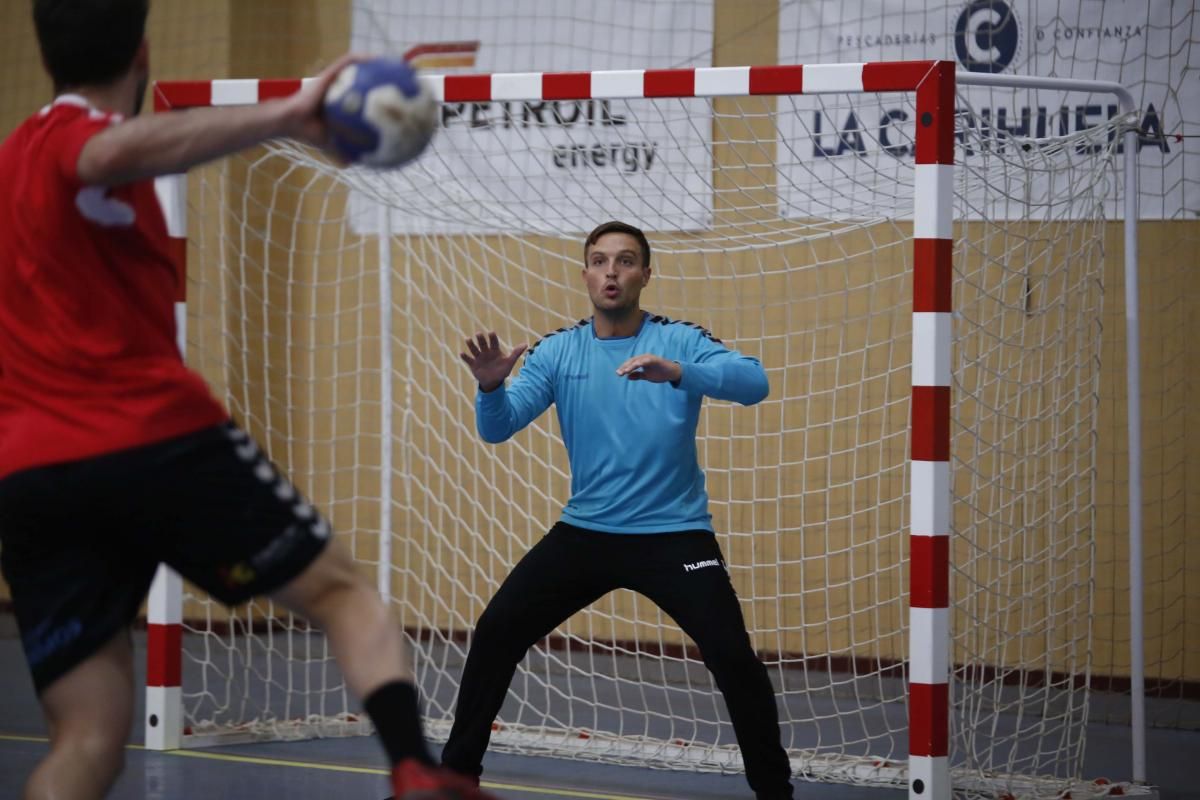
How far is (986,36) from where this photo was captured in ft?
22.6

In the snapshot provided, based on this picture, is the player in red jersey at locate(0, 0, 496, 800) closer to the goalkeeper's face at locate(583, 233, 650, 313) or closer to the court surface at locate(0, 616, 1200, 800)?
the goalkeeper's face at locate(583, 233, 650, 313)

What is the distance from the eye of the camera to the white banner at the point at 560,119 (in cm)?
730

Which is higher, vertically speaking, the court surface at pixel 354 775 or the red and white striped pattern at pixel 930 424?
the red and white striped pattern at pixel 930 424

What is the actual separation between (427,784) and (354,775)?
3.13 metres

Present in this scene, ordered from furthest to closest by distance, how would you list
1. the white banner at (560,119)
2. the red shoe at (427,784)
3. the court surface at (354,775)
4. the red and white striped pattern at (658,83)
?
the white banner at (560,119) → the court surface at (354,775) → the red and white striped pattern at (658,83) → the red shoe at (427,784)

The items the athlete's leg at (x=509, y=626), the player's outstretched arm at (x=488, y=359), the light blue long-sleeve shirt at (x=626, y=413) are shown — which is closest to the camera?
the player's outstretched arm at (x=488, y=359)

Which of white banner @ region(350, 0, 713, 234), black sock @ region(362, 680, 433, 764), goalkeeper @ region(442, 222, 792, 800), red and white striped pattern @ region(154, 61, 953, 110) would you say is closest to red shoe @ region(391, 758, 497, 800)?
black sock @ region(362, 680, 433, 764)

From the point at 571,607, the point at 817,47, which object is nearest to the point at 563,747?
the point at 571,607

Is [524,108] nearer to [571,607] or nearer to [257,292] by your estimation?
[257,292]

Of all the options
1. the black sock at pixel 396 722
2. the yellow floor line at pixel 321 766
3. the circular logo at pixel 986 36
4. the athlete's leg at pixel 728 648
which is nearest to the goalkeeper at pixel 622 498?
the athlete's leg at pixel 728 648

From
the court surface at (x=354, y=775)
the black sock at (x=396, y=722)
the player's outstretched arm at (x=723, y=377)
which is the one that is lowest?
the court surface at (x=354, y=775)

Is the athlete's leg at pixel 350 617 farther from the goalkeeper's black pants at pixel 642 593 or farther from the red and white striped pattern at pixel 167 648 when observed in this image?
Answer: the red and white striped pattern at pixel 167 648

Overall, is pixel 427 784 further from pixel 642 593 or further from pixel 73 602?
pixel 642 593

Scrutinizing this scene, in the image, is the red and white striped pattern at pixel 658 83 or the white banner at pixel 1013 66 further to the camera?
the white banner at pixel 1013 66
